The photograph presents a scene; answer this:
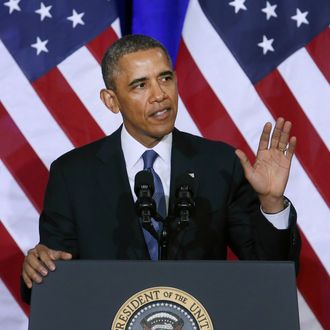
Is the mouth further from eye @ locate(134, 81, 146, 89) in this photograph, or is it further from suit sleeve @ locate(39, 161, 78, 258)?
suit sleeve @ locate(39, 161, 78, 258)

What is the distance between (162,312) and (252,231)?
451mm

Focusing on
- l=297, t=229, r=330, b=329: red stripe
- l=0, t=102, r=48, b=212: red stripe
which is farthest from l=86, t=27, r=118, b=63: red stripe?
l=297, t=229, r=330, b=329: red stripe

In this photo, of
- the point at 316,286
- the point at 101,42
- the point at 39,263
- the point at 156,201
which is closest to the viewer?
the point at 39,263

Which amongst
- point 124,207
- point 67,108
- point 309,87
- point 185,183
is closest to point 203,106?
point 309,87

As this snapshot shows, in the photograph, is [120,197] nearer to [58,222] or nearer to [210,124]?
[58,222]

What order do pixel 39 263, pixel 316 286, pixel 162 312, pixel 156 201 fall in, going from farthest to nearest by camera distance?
pixel 316 286 < pixel 156 201 < pixel 39 263 < pixel 162 312

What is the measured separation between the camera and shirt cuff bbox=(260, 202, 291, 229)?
156cm

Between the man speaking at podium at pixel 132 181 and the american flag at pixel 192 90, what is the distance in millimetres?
629

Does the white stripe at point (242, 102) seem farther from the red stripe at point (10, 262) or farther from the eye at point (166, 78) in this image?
the red stripe at point (10, 262)

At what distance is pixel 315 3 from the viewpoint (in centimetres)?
252

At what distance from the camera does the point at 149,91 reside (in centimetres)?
177

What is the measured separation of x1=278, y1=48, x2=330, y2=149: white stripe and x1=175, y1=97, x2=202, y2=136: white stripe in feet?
1.22

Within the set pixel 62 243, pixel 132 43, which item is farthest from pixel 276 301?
pixel 132 43

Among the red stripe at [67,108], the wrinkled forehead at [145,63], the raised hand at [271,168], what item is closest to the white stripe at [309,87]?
the red stripe at [67,108]
